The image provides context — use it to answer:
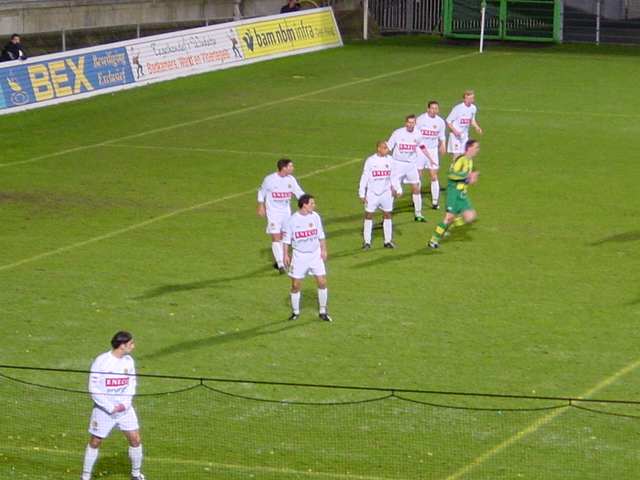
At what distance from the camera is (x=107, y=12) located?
177ft

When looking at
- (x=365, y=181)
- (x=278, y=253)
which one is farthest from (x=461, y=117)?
(x=278, y=253)

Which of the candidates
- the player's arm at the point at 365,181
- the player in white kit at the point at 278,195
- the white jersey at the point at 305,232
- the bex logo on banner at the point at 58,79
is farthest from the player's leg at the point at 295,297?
the bex logo on banner at the point at 58,79

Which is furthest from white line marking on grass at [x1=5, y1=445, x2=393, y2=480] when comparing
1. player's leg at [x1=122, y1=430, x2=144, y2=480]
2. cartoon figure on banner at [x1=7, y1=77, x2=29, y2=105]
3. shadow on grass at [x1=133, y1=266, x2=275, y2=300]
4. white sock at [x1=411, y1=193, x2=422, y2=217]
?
cartoon figure on banner at [x1=7, y1=77, x2=29, y2=105]

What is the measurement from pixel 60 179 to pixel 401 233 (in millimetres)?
9416

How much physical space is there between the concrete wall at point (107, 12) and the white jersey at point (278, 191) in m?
27.0

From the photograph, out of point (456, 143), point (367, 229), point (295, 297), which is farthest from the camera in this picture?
point (456, 143)

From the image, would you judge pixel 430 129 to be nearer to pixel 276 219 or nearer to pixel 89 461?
pixel 276 219

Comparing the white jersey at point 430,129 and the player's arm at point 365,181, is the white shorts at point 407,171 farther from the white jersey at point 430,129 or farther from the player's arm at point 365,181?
the player's arm at point 365,181

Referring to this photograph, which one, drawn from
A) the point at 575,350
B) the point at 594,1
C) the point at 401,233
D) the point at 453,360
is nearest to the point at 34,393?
the point at 453,360

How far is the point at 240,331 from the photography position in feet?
73.8

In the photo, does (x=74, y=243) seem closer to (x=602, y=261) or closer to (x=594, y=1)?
(x=602, y=261)

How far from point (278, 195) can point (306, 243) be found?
2904 millimetres

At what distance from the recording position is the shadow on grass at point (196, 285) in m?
24.5

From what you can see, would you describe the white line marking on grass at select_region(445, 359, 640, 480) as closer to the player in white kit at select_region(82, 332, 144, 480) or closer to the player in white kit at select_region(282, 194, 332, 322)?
the player in white kit at select_region(82, 332, 144, 480)
